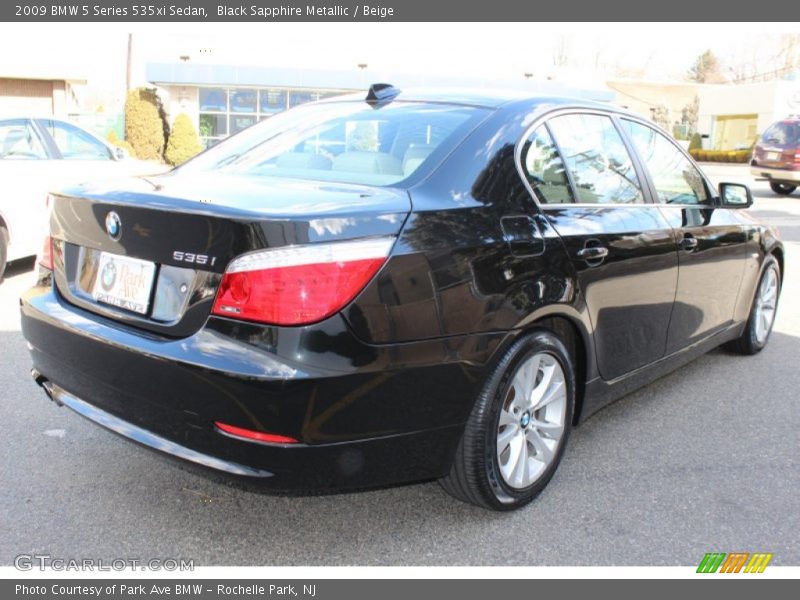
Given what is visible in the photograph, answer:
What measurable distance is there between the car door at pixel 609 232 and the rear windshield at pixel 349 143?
0.43 meters

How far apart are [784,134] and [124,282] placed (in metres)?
20.3

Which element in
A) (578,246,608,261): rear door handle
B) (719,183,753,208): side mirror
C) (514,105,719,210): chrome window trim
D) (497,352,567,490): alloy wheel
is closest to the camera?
(497,352,567,490): alloy wheel

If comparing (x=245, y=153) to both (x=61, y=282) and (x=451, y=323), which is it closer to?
(x=61, y=282)

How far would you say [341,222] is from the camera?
232 cm

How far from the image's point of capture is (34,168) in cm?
741

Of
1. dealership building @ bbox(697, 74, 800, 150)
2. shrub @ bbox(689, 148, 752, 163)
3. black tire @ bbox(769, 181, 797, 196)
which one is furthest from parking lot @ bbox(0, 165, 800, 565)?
dealership building @ bbox(697, 74, 800, 150)

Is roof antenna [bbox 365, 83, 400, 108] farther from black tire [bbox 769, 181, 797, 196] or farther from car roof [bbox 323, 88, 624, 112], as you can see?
black tire [bbox 769, 181, 797, 196]

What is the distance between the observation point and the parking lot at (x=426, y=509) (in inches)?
108

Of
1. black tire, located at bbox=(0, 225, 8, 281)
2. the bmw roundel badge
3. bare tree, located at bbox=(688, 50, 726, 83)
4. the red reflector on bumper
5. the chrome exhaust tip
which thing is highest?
bare tree, located at bbox=(688, 50, 726, 83)

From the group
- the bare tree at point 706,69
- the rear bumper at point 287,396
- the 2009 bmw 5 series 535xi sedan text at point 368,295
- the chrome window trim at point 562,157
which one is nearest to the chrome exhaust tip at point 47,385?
the 2009 bmw 5 series 535xi sedan text at point 368,295

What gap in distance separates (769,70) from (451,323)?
80.0 m

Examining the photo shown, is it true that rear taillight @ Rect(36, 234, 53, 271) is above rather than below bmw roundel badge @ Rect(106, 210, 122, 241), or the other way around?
below

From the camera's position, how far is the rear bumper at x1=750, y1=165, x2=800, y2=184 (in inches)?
738

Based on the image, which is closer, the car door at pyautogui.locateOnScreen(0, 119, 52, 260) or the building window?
the car door at pyautogui.locateOnScreen(0, 119, 52, 260)
